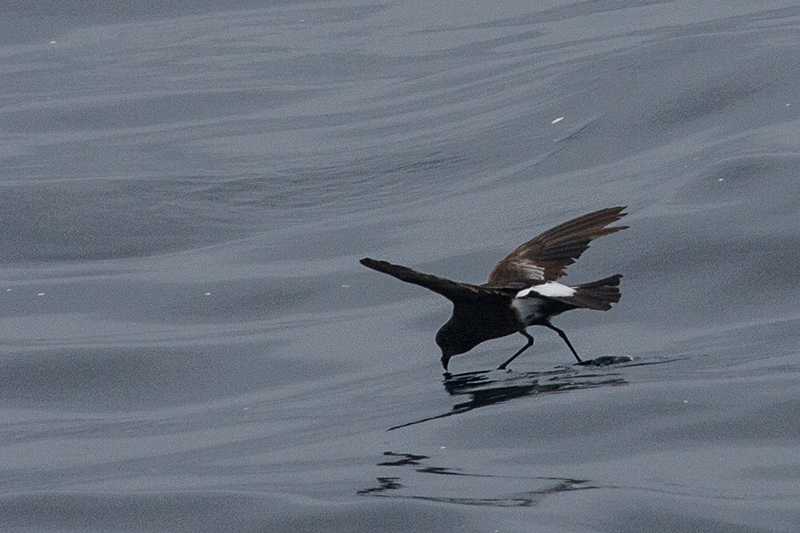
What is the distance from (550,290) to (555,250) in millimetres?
825

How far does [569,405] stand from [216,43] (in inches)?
565

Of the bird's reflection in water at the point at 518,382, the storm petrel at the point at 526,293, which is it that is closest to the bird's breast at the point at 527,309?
the storm petrel at the point at 526,293

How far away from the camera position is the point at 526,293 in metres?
7.04

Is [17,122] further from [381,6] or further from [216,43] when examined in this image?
[381,6]

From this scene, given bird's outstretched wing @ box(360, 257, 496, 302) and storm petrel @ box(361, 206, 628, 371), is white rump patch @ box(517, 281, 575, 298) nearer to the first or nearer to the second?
storm petrel @ box(361, 206, 628, 371)

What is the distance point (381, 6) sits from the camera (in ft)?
70.0

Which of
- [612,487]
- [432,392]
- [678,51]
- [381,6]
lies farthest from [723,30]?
[612,487]

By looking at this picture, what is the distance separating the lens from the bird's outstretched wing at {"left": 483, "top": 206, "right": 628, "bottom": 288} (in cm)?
756

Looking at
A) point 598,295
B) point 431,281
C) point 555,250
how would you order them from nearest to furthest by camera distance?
point 431,281
point 598,295
point 555,250

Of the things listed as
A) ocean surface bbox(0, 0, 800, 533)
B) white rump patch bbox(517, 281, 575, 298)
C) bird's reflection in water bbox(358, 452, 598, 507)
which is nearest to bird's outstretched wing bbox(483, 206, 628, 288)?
white rump patch bbox(517, 281, 575, 298)

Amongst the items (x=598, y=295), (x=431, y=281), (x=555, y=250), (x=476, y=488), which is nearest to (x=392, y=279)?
(x=555, y=250)

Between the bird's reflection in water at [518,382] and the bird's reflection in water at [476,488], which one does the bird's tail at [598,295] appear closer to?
the bird's reflection in water at [518,382]

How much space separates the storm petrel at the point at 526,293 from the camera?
22.1ft

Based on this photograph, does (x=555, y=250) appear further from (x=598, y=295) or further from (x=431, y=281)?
(x=431, y=281)
